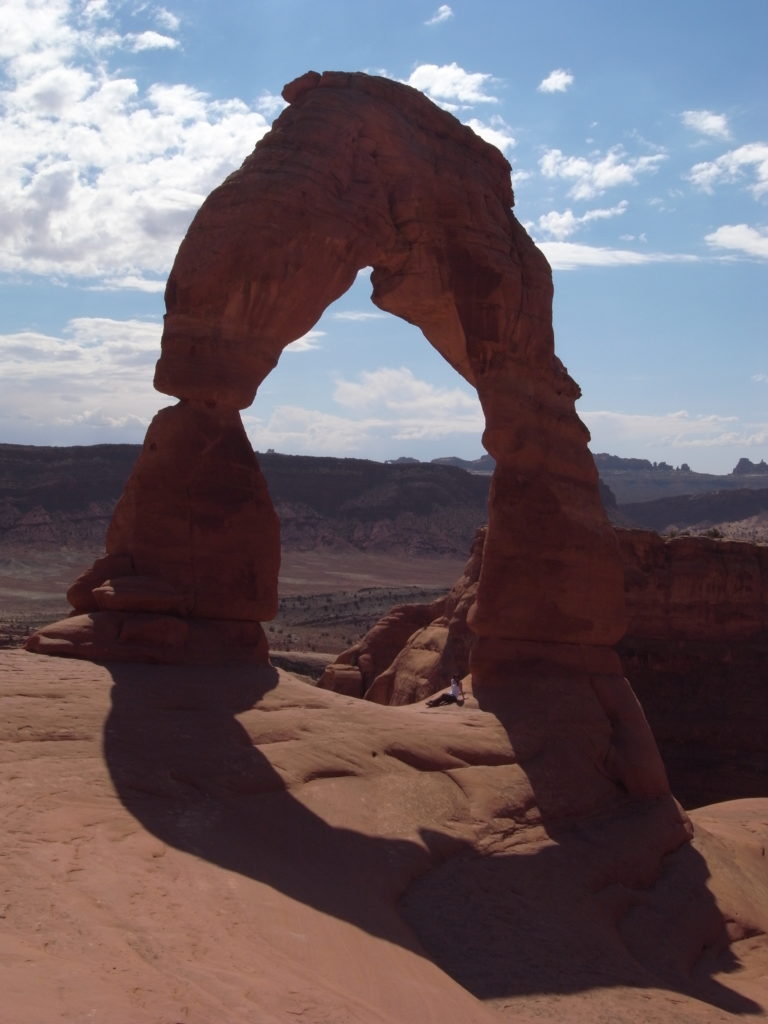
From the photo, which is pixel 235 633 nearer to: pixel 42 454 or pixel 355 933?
pixel 355 933

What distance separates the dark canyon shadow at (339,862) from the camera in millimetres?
7137

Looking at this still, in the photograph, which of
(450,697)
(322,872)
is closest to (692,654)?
(450,697)

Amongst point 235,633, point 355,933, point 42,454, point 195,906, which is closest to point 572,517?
point 235,633

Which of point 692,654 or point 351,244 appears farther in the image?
point 692,654

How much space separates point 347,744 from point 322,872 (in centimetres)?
194

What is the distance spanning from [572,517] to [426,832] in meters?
5.14

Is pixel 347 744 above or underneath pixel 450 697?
above

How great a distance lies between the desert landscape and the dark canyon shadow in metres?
0.03

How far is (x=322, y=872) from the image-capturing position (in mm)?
7426

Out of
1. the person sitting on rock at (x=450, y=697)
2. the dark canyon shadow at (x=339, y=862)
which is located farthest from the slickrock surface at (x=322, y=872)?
the person sitting on rock at (x=450, y=697)

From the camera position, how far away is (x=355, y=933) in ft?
21.8

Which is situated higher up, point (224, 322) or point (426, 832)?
point (224, 322)

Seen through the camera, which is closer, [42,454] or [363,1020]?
[363,1020]

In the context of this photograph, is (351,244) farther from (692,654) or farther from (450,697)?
(692,654)
